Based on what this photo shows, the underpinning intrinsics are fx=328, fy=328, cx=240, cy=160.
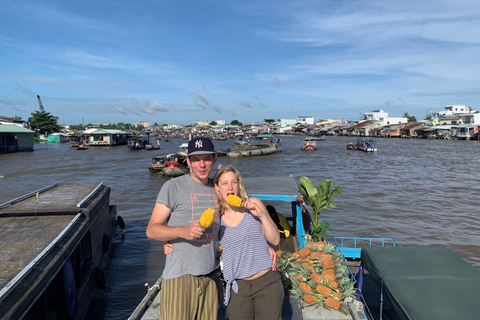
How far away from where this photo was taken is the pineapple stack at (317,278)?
165 inches

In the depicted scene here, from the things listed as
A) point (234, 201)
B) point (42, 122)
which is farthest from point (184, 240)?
point (42, 122)

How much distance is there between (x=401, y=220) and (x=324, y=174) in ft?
44.8

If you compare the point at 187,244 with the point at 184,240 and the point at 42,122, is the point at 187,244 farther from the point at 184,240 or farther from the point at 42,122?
the point at 42,122

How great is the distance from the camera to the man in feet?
8.32

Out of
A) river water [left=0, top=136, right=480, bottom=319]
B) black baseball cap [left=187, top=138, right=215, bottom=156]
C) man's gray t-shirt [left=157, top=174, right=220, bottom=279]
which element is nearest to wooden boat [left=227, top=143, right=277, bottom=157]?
river water [left=0, top=136, right=480, bottom=319]

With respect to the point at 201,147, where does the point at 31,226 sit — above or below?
below

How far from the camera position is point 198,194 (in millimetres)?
2619

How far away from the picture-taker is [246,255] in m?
2.63

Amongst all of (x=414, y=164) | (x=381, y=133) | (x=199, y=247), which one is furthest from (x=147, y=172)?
(x=381, y=133)

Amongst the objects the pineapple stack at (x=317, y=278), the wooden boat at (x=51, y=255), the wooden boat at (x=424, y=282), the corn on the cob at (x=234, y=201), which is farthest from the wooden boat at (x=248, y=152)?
the corn on the cob at (x=234, y=201)

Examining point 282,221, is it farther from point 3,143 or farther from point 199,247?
point 3,143

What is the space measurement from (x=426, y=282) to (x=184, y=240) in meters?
2.70

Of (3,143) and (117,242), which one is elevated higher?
(3,143)

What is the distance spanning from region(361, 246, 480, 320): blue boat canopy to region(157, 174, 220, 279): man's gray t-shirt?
6.81 feet
